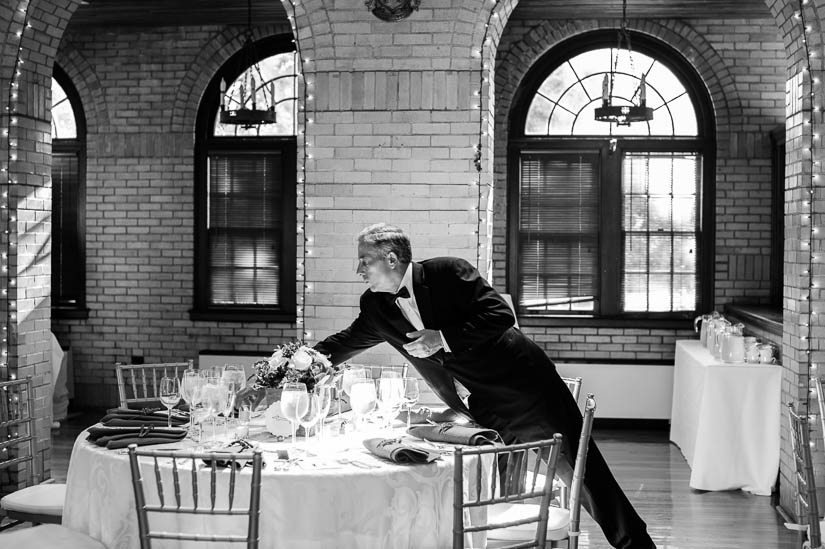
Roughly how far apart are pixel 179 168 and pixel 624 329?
452cm

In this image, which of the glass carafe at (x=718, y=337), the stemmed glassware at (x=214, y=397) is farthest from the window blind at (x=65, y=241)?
the stemmed glassware at (x=214, y=397)

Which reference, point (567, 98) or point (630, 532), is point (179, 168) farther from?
point (630, 532)

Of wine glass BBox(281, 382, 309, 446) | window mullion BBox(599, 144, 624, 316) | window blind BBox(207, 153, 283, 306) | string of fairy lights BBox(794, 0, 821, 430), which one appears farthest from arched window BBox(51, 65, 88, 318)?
string of fairy lights BBox(794, 0, 821, 430)

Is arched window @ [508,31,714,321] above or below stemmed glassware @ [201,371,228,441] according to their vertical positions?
above

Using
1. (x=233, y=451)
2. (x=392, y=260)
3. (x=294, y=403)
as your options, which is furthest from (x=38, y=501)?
(x=392, y=260)

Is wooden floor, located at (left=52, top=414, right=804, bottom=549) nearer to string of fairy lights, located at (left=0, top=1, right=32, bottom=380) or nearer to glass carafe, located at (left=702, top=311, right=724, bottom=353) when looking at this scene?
glass carafe, located at (left=702, top=311, right=724, bottom=353)

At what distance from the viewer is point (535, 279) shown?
29.3 ft

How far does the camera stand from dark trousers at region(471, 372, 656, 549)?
13.3 feet

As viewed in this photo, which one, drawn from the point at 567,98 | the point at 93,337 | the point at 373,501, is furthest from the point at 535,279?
the point at 373,501

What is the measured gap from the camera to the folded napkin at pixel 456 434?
351cm

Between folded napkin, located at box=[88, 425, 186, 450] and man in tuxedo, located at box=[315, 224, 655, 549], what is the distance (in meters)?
0.98

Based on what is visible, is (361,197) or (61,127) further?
(61,127)

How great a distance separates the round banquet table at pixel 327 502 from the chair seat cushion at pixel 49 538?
0.04 meters

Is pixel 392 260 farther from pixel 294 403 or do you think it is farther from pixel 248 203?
pixel 248 203
